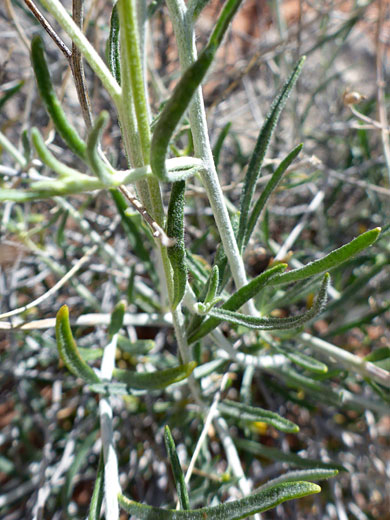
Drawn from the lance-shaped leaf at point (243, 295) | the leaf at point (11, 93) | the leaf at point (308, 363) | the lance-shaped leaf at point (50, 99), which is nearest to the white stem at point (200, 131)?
the lance-shaped leaf at point (243, 295)

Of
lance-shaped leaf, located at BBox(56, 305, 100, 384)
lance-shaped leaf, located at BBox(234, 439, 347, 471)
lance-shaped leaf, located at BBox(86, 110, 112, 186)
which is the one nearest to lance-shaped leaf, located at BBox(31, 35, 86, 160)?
lance-shaped leaf, located at BBox(86, 110, 112, 186)

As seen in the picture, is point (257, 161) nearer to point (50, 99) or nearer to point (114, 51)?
point (114, 51)

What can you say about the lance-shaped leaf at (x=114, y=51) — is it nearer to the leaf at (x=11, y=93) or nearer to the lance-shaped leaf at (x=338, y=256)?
the lance-shaped leaf at (x=338, y=256)

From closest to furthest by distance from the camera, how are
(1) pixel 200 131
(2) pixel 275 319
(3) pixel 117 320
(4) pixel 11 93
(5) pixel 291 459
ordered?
(1) pixel 200 131
(2) pixel 275 319
(3) pixel 117 320
(5) pixel 291 459
(4) pixel 11 93

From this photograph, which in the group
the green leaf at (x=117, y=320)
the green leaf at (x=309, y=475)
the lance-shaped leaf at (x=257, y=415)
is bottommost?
the green leaf at (x=309, y=475)

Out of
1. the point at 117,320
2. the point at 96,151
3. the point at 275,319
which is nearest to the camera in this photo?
the point at 96,151

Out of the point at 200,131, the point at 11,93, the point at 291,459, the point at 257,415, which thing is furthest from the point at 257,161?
the point at 11,93

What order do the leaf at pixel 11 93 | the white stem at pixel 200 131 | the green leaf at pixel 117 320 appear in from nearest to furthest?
1. the white stem at pixel 200 131
2. the green leaf at pixel 117 320
3. the leaf at pixel 11 93

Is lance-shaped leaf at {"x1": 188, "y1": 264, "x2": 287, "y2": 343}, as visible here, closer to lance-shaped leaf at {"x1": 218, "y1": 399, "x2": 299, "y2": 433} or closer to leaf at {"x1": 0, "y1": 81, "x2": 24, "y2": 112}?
lance-shaped leaf at {"x1": 218, "y1": 399, "x2": 299, "y2": 433}
